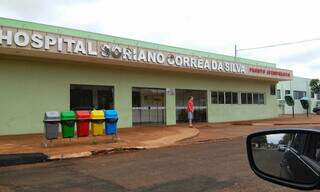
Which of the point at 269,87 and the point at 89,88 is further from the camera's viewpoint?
the point at 269,87

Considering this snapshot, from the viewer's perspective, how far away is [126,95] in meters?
23.1

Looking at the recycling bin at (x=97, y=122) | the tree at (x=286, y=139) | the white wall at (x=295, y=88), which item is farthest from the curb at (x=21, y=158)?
the white wall at (x=295, y=88)

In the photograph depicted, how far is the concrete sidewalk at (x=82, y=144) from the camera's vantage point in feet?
45.2

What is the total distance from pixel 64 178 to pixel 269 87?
27764 millimetres

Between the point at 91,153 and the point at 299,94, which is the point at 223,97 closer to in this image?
the point at 91,153

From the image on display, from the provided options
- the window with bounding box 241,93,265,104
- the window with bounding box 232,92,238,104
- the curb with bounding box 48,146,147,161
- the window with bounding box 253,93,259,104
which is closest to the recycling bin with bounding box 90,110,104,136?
the curb with bounding box 48,146,147,161

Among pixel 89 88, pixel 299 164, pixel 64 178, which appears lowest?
pixel 64 178

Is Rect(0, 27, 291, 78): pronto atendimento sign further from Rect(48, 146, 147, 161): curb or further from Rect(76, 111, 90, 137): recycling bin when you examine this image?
Rect(48, 146, 147, 161): curb

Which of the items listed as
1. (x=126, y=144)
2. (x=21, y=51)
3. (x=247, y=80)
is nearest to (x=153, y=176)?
(x=126, y=144)

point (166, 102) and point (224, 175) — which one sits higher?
point (166, 102)

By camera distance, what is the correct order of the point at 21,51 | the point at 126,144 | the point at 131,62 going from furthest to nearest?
the point at 131,62 < the point at 21,51 < the point at 126,144

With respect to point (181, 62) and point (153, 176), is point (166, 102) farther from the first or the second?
point (153, 176)

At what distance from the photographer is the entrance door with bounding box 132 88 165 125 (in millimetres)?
23906

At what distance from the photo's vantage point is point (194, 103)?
27891 millimetres
